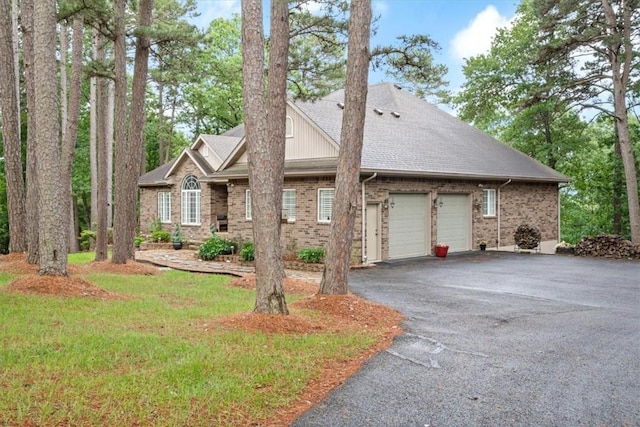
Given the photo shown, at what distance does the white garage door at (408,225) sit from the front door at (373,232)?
0.65 m

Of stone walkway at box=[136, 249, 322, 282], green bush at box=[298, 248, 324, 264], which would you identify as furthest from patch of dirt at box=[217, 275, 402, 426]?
green bush at box=[298, 248, 324, 264]

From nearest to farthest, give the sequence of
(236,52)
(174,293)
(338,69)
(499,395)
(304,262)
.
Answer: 1. (499,395)
2. (174,293)
3. (338,69)
4. (304,262)
5. (236,52)

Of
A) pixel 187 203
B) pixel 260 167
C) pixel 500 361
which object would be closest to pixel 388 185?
pixel 260 167

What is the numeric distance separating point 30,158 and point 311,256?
7.54 m

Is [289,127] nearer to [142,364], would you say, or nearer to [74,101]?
[74,101]

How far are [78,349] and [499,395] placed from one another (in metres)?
4.03

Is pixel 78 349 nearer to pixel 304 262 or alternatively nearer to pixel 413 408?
pixel 413 408

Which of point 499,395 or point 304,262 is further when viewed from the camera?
point 304,262

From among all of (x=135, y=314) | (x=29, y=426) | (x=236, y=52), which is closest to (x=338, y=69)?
(x=135, y=314)

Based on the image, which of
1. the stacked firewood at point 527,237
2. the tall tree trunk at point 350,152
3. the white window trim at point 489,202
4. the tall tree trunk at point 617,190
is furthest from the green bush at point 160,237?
the tall tree trunk at point 617,190

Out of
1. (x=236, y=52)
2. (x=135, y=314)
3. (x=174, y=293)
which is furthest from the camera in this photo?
(x=236, y=52)

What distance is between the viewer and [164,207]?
24734 mm

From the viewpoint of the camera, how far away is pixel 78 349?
204 inches

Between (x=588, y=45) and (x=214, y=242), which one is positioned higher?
(x=588, y=45)
